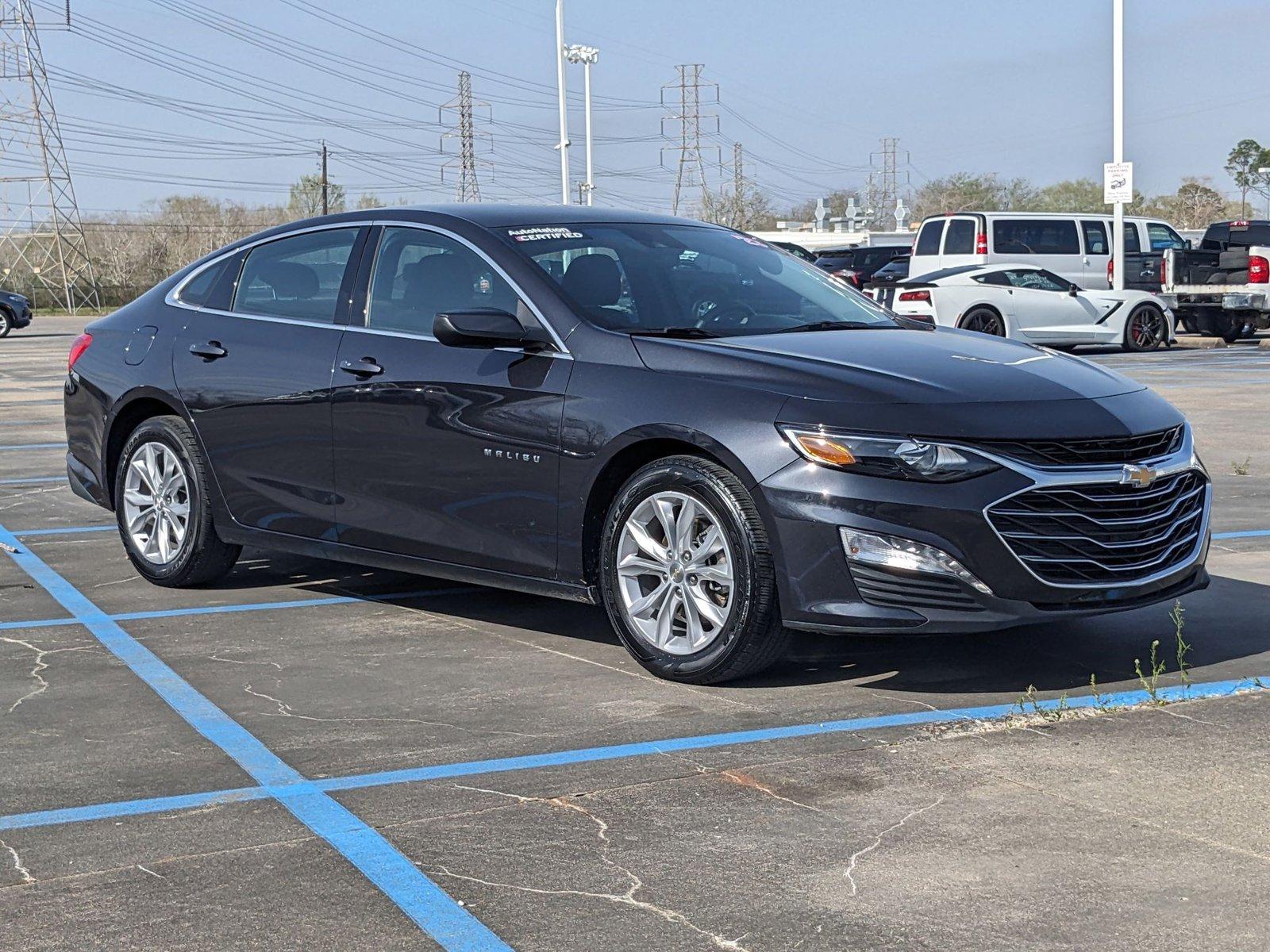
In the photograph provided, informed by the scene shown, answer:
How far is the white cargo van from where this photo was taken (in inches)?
1092

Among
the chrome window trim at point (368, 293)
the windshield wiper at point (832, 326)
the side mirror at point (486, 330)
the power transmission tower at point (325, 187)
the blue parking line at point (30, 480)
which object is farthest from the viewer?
the power transmission tower at point (325, 187)

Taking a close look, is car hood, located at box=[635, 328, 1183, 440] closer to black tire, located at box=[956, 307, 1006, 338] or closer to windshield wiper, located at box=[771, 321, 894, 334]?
windshield wiper, located at box=[771, 321, 894, 334]

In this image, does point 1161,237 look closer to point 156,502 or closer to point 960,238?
point 960,238

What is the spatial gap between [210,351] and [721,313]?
2403mm

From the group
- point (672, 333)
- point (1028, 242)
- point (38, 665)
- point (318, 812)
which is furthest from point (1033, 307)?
point (318, 812)

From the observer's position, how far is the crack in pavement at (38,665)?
5.69 metres

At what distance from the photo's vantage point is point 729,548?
5586 millimetres

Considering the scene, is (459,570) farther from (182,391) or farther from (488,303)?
(182,391)

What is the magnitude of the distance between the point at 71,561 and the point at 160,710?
3.18 metres

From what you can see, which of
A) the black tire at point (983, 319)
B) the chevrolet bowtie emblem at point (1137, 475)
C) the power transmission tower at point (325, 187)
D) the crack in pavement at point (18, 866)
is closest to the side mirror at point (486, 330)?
the chevrolet bowtie emblem at point (1137, 475)

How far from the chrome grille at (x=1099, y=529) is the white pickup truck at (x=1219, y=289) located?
2078 cm

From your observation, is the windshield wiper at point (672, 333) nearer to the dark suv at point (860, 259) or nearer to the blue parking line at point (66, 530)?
the blue parking line at point (66, 530)

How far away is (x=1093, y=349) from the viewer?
1071 inches

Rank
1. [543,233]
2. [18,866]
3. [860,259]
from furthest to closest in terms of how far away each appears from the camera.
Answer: [860,259] < [543,233] < [18,866]
